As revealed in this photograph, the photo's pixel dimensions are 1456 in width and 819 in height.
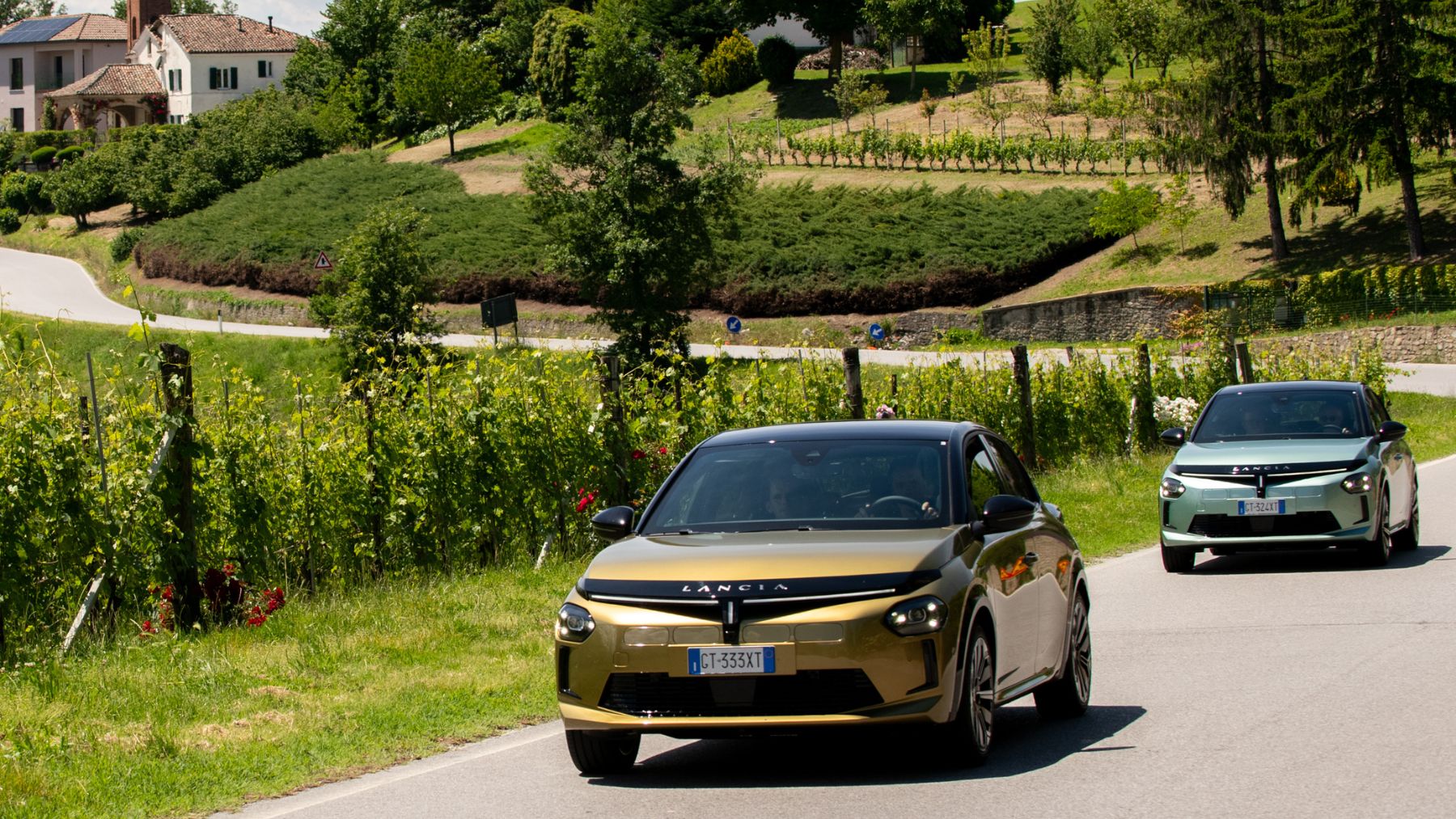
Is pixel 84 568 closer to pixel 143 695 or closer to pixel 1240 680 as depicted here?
pixel 143 695

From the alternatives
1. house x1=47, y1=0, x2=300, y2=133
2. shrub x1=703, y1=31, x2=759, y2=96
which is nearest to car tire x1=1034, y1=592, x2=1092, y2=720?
shrub x1=703, y1=31, x2=759, y2=96

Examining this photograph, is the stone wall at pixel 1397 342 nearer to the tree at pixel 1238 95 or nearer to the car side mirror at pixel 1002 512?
the tree at pixel 1238 95

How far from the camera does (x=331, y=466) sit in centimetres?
1423

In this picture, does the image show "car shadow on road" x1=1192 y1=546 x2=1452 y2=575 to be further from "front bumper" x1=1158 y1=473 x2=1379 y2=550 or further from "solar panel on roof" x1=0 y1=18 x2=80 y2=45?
"solar panel on roof" x1=0 y1=18 x2=80 y2=45

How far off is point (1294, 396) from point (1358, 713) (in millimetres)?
8528

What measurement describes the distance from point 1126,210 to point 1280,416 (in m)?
52.4

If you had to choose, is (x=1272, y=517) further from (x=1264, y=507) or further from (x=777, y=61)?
(x=777, y=61)

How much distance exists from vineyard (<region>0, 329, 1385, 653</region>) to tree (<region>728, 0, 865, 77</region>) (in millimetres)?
93693

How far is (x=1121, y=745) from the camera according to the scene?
315 inches

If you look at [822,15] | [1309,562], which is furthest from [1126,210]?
[1309,562]

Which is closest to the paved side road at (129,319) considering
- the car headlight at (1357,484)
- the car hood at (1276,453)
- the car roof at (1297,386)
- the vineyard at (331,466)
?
the vineyard at (331,466)

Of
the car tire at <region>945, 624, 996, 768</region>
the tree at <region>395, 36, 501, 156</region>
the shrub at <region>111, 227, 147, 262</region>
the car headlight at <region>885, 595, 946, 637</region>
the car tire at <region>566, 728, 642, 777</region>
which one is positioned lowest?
the car tire at <region>566, 728, 642, 777</region>

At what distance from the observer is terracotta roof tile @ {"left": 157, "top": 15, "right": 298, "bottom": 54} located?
134m

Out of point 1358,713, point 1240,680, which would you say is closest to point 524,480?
point 1240,680
